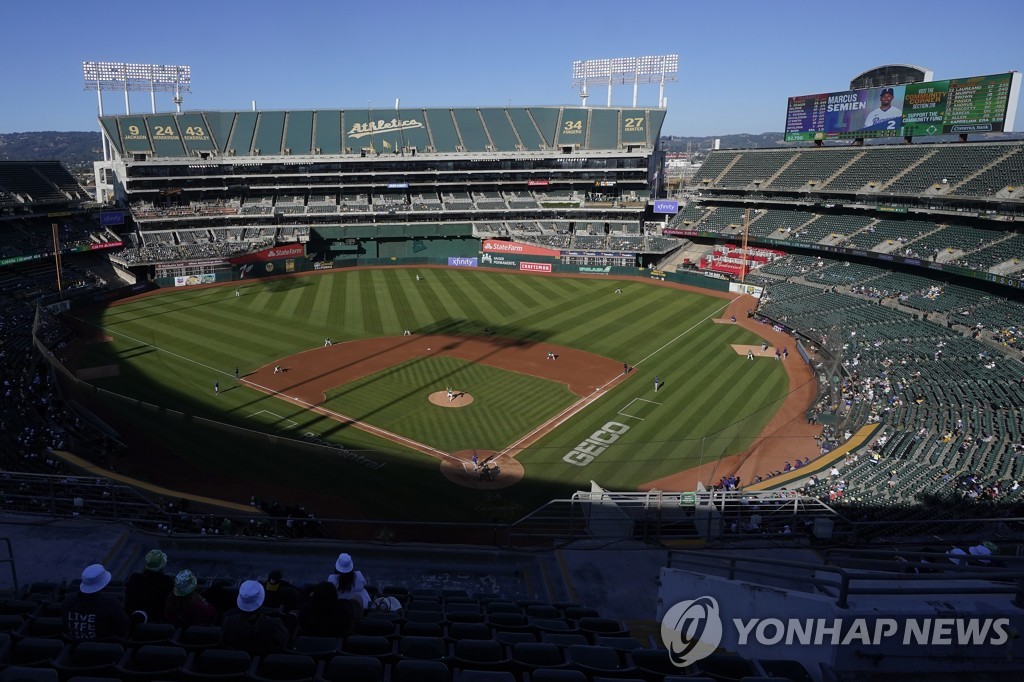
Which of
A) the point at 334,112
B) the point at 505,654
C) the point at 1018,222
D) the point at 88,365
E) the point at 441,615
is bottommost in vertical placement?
the point at 88,365

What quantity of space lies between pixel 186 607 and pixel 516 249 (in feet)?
214

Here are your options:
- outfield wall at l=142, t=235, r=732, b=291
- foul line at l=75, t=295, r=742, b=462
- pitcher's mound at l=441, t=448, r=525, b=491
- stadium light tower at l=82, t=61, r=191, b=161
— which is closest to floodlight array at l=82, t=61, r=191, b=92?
stadium light tower at l=82, t=61, r=191, b=161

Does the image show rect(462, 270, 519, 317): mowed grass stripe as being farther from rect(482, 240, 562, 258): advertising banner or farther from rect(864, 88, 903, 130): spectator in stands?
rect(864, 88, 903, 130): spectator in stands

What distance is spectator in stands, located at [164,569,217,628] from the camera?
658 cm

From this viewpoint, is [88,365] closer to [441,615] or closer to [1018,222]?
[441,615]

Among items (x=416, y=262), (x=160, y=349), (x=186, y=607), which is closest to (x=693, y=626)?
(x=186, y=607)

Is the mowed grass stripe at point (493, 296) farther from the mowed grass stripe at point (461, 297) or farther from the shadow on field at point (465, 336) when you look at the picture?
the shadow on field at point (465, 336)

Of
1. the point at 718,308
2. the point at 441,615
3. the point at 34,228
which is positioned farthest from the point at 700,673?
the point at 34,228

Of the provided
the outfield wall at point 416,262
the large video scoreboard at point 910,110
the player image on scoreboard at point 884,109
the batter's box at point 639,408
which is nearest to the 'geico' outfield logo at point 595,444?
the batter's box at point 639,408

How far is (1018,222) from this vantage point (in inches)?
1789

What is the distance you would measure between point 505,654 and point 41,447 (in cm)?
2534

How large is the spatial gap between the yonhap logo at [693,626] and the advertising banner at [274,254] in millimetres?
62447

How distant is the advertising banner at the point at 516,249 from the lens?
68.9 meters

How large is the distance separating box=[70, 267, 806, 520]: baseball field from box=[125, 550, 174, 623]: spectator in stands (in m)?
15.0
